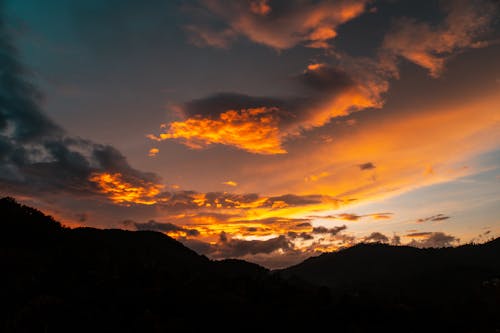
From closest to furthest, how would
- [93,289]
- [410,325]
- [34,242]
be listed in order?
[93,289]
[410,325]
[34,242]

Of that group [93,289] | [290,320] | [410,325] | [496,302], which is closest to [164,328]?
[93,289]

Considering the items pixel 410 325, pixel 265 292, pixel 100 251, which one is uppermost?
pixel 100 251

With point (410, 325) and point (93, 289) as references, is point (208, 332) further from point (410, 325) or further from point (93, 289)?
point (410, 325)

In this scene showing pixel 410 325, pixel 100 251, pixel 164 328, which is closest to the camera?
pixel 164 328

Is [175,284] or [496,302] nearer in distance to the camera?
[175,284]

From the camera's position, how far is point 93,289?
76.1 m

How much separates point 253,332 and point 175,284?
1156 inches

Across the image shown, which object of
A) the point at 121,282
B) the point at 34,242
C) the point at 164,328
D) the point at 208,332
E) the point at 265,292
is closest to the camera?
the point at 164,328

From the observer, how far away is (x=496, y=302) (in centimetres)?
14850

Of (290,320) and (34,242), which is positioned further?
(34,242)

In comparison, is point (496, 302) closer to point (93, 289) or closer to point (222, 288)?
point (222, 288)

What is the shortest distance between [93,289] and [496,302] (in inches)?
5933

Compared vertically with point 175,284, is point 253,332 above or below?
below

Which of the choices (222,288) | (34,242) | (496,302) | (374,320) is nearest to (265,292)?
(222,288)
